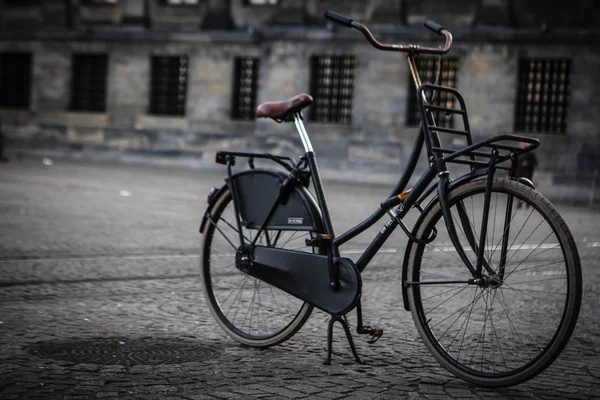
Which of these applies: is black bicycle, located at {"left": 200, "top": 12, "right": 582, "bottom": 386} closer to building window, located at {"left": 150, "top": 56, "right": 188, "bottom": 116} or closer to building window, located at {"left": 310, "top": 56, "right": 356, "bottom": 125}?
building window, located at {"left": 310, "top": 56, "right": 356, "bottom": 125}

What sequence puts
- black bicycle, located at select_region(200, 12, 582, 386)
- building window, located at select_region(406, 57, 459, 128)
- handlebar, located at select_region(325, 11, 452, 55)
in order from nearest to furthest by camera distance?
1. black bicycle, located at select_region(200, 12, 582, 386)
2. handlebar, located at select_region(325, 11, 452, 55)
3. building window, located at select_region(406, 57, 459, 128)

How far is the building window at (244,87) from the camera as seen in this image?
31.6 meters

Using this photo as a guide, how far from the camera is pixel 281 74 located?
30.1 m

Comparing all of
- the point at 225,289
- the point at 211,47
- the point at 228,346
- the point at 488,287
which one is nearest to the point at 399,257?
the point at 225,289

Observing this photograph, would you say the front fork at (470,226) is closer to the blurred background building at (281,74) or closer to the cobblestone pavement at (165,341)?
the cobblestone pavement at (165,341)

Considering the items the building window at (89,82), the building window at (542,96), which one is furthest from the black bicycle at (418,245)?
the building window at (89,82)

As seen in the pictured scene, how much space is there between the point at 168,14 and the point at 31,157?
739 cm

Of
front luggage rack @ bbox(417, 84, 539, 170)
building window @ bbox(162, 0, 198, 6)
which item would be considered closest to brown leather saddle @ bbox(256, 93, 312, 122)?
front luggage rack @ bbox(417, 84, 539, 170)

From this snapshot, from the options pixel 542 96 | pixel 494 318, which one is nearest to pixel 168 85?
pixel 542 96

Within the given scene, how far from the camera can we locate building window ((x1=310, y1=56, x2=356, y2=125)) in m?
29.8

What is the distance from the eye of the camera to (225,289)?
18.1 ft

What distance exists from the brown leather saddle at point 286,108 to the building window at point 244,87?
26895 mm

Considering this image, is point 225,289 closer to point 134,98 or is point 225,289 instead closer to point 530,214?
point 530,214

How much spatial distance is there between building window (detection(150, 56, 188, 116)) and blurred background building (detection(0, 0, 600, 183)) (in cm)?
5
